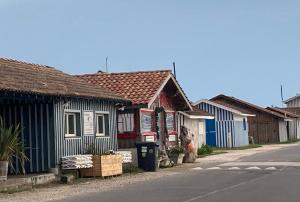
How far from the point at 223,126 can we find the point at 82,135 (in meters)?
30.4

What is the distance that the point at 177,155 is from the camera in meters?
29.3

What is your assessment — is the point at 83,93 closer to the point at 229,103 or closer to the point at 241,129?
the point at 241,129

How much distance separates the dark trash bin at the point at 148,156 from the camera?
25547 millimetres

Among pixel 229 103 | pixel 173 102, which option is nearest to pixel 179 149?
pixel 173 102

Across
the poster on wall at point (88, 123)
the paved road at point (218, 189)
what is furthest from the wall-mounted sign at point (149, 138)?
the paved road at point (218, 189)

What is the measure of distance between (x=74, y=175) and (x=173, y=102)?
1335 cm

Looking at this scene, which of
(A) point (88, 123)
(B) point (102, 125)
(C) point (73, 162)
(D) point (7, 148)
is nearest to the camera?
Answer: (D) point (7, 148)

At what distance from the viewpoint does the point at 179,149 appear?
97.7 feet

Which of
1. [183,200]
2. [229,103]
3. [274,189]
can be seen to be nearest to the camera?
[183,200]

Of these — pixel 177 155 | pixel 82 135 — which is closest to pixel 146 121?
pixel 177 155

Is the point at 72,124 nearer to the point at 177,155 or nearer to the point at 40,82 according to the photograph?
the point at 40,82

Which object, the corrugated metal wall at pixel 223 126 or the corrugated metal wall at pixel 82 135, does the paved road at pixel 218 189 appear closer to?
the corrugated metal wall at pixel 82 135

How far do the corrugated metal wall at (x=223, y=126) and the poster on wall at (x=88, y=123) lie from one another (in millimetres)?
29220

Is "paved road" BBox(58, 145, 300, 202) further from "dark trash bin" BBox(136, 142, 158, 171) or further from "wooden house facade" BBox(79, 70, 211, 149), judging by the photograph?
"wooden house facade" BBox(79, 70, 211, 149)
